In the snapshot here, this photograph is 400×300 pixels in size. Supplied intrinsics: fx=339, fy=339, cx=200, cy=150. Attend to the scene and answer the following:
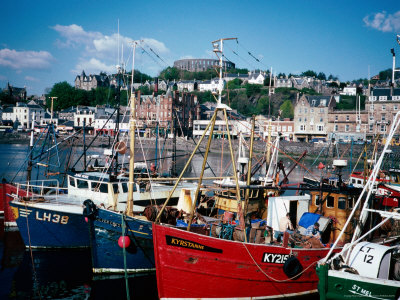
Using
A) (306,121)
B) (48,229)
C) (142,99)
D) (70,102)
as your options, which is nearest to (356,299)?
(48,229)

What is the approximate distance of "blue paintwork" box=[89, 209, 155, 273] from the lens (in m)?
16.2

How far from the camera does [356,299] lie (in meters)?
12.2

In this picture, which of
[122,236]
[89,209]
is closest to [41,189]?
[89,209]

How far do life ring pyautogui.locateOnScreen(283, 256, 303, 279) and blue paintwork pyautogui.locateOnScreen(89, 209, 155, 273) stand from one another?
21.1ft

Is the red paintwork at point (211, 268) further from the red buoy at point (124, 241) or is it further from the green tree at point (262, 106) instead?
the green tree at point (262, 106)

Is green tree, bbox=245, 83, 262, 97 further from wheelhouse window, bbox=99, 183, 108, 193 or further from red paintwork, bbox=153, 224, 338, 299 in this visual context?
red paintwork, bbox=153, 224, 338, 299

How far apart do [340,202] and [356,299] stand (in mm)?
6751

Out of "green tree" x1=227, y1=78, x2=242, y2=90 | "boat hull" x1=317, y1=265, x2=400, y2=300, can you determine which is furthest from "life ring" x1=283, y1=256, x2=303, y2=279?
"green tree" x1=227, y1=78, x2=242, y2=90

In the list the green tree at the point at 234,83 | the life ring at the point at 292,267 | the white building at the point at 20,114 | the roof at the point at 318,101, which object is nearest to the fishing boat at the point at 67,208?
the life ring at the point at 292,267

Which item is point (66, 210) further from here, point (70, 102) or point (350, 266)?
point (70, 102)

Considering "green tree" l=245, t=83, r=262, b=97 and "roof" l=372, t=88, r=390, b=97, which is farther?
"green tree" l=245, t=83, r=262, b=97

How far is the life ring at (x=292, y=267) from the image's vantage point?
14.6 meters

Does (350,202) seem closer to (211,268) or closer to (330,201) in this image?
(330,201)

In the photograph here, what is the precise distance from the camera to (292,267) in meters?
14.8
